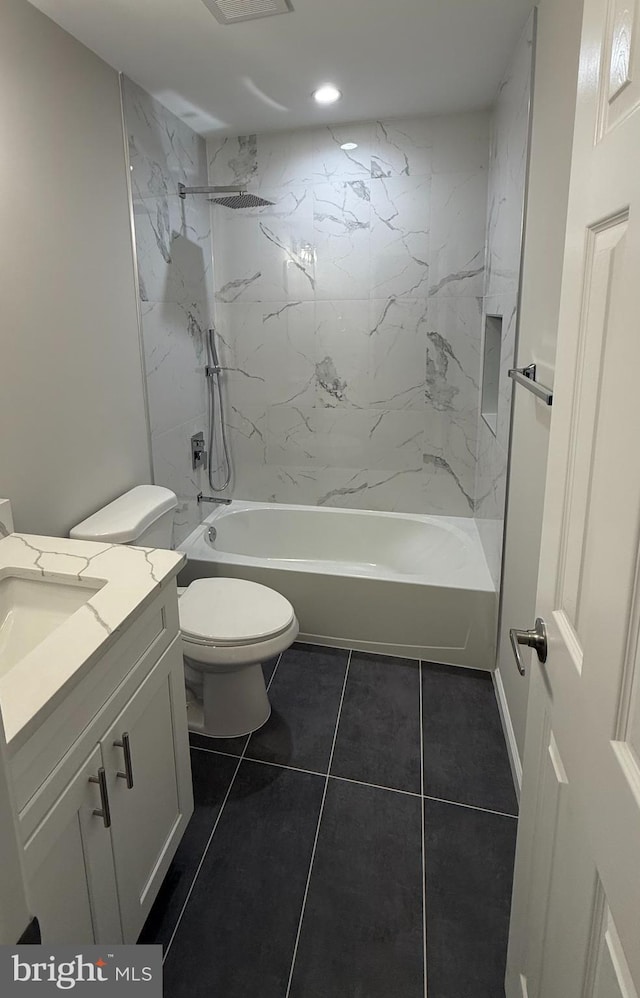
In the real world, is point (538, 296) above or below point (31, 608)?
above

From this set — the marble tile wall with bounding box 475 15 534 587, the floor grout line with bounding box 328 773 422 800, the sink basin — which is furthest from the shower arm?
the floor grout line with bounding box 328 773 422 800

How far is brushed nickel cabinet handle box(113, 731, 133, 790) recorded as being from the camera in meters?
1.19

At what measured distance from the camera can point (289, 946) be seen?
1409mm

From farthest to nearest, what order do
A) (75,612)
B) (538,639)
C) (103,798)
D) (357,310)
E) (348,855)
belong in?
(357,310) → (348,855) → (75,612) → (103,798) → (538,639)

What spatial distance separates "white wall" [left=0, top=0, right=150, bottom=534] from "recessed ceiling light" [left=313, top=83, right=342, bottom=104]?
2.69 ft

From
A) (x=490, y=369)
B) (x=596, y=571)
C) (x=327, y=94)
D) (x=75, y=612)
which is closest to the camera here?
(x=596, y=571)

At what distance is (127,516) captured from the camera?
206cm

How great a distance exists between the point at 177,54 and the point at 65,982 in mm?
2535

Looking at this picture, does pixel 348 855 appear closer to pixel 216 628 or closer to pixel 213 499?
pixel 216 628

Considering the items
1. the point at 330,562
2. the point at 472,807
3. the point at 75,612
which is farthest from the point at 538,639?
the point at 330,562

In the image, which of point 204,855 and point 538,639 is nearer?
point 538,639

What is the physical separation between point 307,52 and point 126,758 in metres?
2.33

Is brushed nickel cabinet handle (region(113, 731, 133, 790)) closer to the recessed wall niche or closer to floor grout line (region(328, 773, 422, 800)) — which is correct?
floor grout line (region(328, 773, 422, 800))

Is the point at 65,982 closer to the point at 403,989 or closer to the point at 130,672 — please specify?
the point at 130,672
